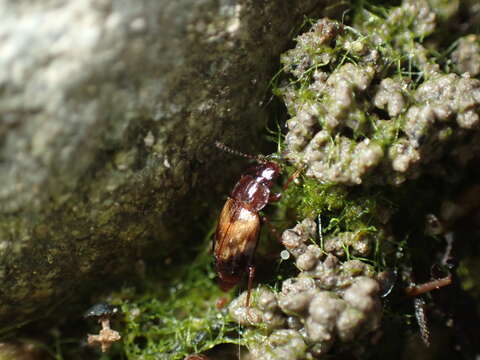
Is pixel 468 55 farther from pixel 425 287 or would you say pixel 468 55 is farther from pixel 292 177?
pixel 425 287

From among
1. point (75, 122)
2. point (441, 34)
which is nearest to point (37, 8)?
point (75, 122)

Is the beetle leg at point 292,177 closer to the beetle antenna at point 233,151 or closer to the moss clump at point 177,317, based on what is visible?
the beetle antenna at point 233,151

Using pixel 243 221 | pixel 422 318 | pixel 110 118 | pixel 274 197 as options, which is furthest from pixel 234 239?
pixel 422 318

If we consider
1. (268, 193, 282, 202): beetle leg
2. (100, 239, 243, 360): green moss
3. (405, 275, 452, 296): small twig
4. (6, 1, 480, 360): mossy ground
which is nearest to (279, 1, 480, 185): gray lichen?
(6, 1, 480, 360): mossy ground

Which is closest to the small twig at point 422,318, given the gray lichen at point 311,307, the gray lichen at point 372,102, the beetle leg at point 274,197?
the gray lichen at point 311,307

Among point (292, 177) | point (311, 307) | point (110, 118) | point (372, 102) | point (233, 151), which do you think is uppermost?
point (110, 118)

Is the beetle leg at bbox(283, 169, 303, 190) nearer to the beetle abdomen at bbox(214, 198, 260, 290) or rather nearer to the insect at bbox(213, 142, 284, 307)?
the insect at bbox(213, 142, 284, 307)

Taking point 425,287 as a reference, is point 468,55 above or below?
above
